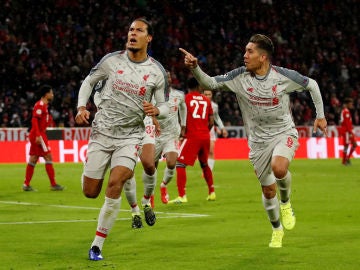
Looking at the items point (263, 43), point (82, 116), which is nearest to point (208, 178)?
point (263, 43)

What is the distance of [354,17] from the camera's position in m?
47.7

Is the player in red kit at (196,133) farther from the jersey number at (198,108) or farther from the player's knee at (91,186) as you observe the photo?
the player's knee at (91,186)

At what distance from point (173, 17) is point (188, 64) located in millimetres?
34211

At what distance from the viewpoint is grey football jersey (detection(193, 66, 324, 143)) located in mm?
10672

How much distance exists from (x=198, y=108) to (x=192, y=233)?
609cm

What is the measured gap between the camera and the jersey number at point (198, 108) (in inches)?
706

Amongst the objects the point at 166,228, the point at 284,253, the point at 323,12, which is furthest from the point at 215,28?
the point at 284,253

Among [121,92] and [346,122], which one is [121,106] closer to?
[121,92]

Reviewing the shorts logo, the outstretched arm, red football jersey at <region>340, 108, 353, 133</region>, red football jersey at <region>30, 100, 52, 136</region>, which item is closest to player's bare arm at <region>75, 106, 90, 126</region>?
the outstretched arm

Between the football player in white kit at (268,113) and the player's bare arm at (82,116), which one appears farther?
the football player in white kit at (268,113)

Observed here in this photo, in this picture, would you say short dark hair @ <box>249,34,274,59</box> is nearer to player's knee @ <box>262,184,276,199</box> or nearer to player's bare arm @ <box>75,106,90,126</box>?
player's knee @ <box>262,184,276,199</box>

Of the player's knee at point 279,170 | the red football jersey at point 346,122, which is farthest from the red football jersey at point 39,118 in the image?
the red football jersey at point 346,122

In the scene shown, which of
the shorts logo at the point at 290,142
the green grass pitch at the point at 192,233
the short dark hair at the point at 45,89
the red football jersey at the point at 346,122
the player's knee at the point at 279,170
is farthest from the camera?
the red football jersey at the point at 346,122

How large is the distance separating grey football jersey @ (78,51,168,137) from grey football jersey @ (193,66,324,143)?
887 mm
